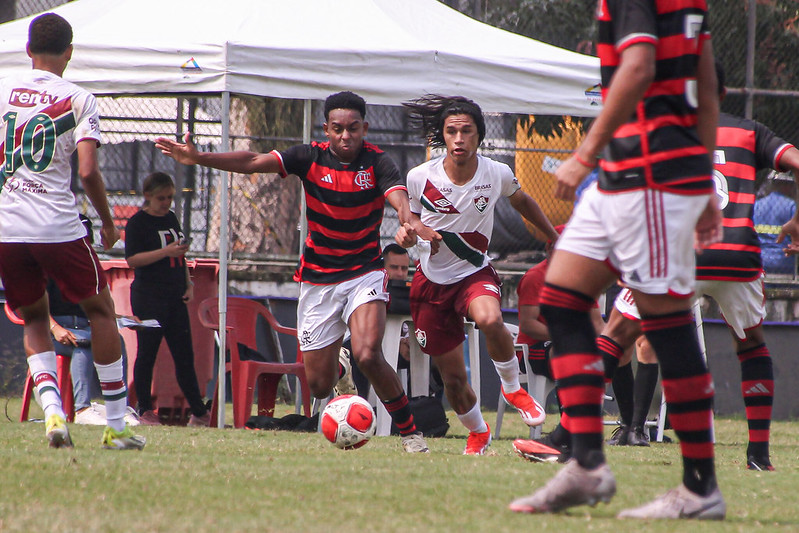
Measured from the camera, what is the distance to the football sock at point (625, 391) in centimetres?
731

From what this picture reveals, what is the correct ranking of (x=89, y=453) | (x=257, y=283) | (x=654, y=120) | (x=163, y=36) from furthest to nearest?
(x=257, y=283) < (x=163, y=36) < (x=89, y=453) < (x=654, y=120)

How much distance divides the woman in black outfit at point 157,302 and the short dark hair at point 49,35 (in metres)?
3.13

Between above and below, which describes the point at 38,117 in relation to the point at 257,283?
above

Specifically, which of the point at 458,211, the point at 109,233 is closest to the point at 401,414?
the point at 458,211

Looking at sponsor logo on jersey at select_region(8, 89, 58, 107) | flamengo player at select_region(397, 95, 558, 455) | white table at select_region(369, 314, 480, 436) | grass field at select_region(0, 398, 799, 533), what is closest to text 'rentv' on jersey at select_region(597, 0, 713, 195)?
grass field at select_region(0, 398, 799, 533)

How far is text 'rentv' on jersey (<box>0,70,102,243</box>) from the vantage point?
5.50 meters

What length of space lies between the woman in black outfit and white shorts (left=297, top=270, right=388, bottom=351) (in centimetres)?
226

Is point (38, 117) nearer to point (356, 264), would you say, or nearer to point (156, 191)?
point (356, 264)

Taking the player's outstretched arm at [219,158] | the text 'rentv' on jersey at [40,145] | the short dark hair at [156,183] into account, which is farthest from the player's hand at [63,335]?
the player's outstretched arm at [219,158]

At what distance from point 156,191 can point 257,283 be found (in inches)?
106

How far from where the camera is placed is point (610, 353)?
6145 mm

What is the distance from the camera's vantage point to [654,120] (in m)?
3.42

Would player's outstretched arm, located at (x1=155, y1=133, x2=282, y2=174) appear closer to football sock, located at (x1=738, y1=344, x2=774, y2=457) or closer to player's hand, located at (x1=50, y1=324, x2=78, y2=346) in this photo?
player's hand, located at (x1=50, y1=324, x2=78, y2=346)

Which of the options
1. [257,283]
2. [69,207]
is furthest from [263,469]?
[257,283]
